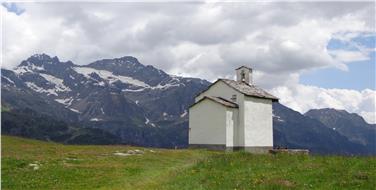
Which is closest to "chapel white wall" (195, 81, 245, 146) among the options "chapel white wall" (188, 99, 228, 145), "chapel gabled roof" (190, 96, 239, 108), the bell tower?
"chapel gabled roof" (190, 96, 239, 108)

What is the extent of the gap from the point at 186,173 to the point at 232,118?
115 ft

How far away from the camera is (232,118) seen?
227 feet

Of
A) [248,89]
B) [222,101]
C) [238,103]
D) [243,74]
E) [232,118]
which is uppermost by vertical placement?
[243,74]

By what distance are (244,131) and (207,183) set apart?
40676 millimetres

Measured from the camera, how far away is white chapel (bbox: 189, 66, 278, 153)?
224 feet

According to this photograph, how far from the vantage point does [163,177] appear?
34375 millimetres

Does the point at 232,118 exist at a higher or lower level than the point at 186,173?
higher

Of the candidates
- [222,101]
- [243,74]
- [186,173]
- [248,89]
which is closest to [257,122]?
[248,89]

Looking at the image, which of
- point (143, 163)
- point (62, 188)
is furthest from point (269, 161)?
point (62, 188)

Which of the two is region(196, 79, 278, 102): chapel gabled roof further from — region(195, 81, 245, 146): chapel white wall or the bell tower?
the bell tower

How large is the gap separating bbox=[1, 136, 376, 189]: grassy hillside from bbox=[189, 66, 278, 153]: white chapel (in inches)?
938

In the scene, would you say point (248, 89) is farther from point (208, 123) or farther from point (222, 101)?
point (208, 123)

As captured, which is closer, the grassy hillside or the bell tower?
the grassy hillside

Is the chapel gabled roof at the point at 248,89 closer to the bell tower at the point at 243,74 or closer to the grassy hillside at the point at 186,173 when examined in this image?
the bell tower at the point at 243,74
